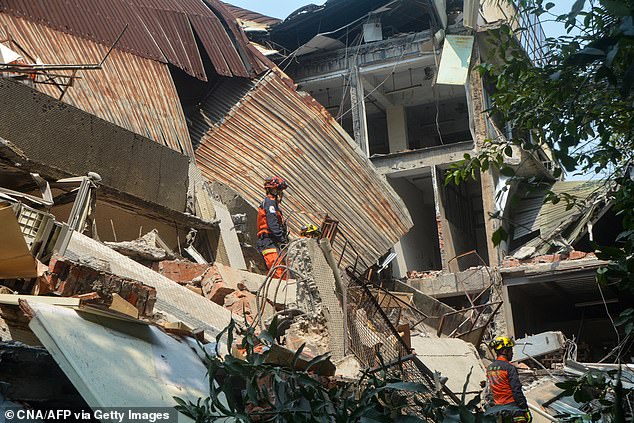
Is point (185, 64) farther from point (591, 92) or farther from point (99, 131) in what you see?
point (591, 92)

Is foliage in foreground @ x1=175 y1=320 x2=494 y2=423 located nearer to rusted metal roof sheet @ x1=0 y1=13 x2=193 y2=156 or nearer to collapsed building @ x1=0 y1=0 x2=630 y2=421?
collapsed building @ x1=0 y1=0 x2=630 y2=421

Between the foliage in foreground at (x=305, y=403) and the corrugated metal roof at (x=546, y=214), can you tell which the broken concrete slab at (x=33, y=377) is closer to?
the foliage in foreground at (x=305, y=403)

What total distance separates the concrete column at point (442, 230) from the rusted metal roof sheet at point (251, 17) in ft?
20.7

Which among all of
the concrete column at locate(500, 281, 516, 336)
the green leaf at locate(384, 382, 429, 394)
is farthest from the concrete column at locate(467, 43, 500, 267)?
the green leaf at locate(384, 382, 429, 394)

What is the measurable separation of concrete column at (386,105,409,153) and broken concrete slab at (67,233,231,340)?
13.7 meters

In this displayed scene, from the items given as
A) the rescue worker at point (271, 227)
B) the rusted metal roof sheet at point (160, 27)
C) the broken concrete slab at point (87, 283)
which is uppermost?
the rusted metal roof sheet at point (160, 27)

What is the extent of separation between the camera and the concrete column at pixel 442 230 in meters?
17.6

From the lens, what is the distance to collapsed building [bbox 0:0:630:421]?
5.27 m

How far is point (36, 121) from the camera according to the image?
820 cm

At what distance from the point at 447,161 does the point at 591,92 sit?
14381mm

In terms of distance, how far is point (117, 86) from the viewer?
10938mm

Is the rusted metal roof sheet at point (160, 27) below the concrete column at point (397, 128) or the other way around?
below

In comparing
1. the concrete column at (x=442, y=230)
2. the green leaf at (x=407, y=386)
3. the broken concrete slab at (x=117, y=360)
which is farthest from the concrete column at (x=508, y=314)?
the green leaf at (x=407, y=386)

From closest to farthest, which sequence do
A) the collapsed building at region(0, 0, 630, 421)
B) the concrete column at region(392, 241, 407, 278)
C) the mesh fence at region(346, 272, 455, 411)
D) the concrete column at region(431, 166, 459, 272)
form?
1. the collapsed building at region(0, 0, 630, 421)
2. the mesh fence at region(346, 272, 455, 411)
3. the concrete column at region(431, 166, 459, 272)
4. the concrete column at region(392, 241, 407, 278)
